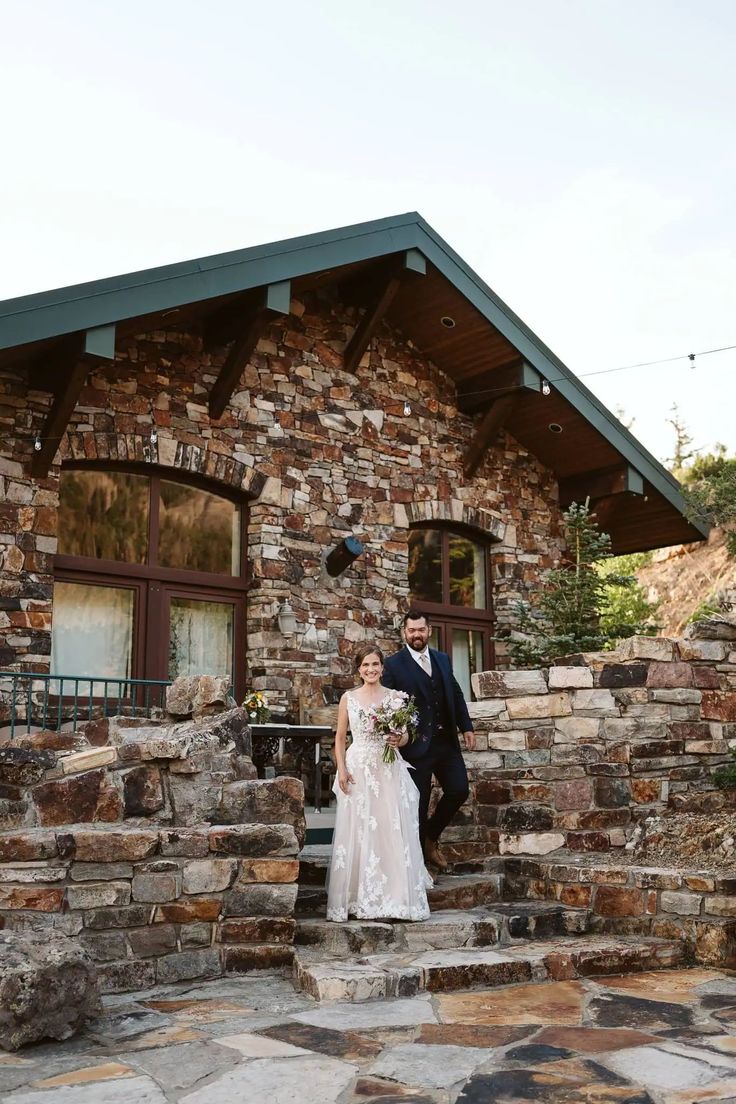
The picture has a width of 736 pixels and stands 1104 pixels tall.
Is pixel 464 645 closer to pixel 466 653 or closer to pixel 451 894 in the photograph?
pixel 466 653

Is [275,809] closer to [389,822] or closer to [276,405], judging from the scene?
[389,822]

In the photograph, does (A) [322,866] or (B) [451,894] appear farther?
(A) [322,866]

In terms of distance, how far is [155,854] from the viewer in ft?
15.1

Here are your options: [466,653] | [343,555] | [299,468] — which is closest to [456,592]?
[466,653]

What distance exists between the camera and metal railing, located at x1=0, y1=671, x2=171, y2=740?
7.44m

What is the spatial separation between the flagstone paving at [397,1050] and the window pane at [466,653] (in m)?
6.86

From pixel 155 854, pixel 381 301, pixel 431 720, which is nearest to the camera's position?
pixel 155 854

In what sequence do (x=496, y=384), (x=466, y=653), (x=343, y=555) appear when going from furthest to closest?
(x=466, y=653)
(x=496, y=384)
(x=343, y=555)

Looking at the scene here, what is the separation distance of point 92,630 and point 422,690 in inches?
155

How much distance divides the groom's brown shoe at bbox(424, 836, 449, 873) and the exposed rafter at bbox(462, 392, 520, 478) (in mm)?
5780

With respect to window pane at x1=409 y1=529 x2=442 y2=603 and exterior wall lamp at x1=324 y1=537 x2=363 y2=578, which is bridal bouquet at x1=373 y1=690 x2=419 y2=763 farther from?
window pane at x1=409 y1=529 x2=442 y2=603

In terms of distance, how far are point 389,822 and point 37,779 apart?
188 cm

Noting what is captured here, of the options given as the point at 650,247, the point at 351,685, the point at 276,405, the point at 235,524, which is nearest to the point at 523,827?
the point at 351,685

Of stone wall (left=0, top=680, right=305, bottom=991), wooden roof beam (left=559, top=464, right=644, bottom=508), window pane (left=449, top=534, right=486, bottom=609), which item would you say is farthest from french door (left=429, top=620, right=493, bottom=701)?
stone wall (left=0, top=680, right=305, bottom=991)
